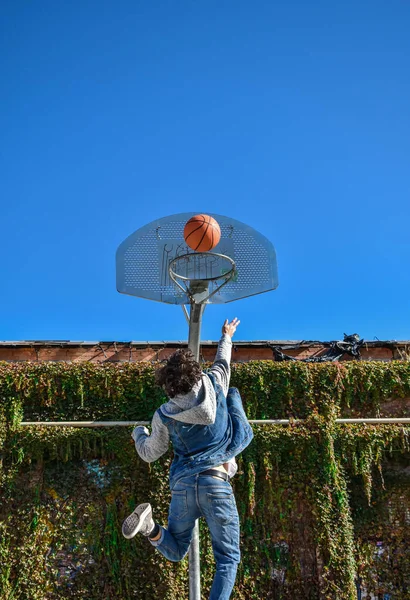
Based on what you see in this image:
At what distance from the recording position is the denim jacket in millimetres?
5375

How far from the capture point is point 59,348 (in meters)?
12.6

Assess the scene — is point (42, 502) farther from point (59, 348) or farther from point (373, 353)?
point (373, 353)

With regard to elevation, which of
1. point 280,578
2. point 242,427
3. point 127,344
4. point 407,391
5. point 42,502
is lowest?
point 280,578

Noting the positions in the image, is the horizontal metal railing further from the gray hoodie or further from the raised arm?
the gray hoodie

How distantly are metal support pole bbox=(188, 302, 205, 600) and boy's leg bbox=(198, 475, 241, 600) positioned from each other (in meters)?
0.48

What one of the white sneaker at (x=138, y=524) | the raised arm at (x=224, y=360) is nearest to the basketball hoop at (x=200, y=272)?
the raised arm at (x=224, y=360)

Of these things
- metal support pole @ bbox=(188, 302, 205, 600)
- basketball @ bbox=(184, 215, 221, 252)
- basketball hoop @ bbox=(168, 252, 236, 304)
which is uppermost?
basketball @ bbox=(184, 215, 221, 252)

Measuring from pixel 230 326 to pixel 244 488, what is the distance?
14.7 feet

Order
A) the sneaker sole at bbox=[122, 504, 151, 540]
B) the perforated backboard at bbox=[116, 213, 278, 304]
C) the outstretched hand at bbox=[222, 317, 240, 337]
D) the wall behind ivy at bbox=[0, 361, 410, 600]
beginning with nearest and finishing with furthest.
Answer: the sneaker sole at bbox=[122, 504, 151, 540] → the outstretched hand at bbox=[222, 317, 240, 337] → the perforated backboard at bbox=[116, 213, 278, 304] → the wall behind ivy at bbox=[0, 361, 410, 600]

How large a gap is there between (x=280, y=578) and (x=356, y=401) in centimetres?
308

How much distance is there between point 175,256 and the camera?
29.4 feet

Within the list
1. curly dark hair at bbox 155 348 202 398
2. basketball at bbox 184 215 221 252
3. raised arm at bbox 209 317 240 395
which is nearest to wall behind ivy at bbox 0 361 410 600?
basketball at bbox 184 215 221 252

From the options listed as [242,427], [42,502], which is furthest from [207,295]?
[42,502]

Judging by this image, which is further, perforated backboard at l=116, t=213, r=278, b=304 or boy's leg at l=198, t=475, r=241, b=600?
perforated backboard at l=116, t=213, r=278, b=304
